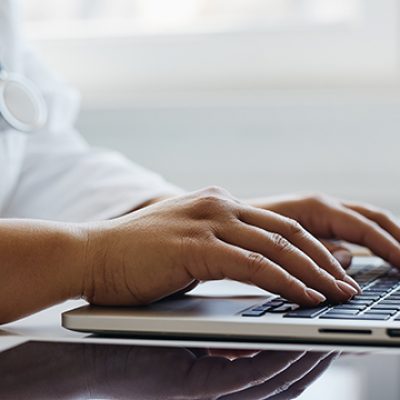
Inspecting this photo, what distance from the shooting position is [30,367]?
0.53 meters

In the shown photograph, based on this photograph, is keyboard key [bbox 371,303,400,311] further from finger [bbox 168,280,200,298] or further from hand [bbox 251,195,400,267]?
hand [bbox 251,195,400,267]

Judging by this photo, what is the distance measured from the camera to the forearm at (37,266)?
0.64 m

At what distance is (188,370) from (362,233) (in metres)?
0.42

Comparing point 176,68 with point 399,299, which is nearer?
point 399,299

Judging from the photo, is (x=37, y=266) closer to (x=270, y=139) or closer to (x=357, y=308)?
(x=357, y=308)

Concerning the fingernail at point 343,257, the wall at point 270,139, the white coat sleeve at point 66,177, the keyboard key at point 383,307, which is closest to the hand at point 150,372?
the keyboard key at point 383,307

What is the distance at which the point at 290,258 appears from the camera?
0.65 meters

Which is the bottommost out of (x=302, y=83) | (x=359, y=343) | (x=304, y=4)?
(x=359, y=343)

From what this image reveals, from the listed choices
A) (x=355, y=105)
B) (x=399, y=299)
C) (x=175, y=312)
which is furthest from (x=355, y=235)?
(x=355, y=105)

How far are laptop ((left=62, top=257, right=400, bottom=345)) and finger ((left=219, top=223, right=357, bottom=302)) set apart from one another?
11 mm

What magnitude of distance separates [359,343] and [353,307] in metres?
0.06

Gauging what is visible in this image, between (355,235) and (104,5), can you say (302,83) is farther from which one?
(355,235)

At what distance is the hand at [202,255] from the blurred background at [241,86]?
79 centimetres

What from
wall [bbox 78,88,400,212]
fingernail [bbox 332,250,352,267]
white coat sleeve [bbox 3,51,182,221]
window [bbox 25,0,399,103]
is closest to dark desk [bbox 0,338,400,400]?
fingernail [bbox 332,250,352,267]
